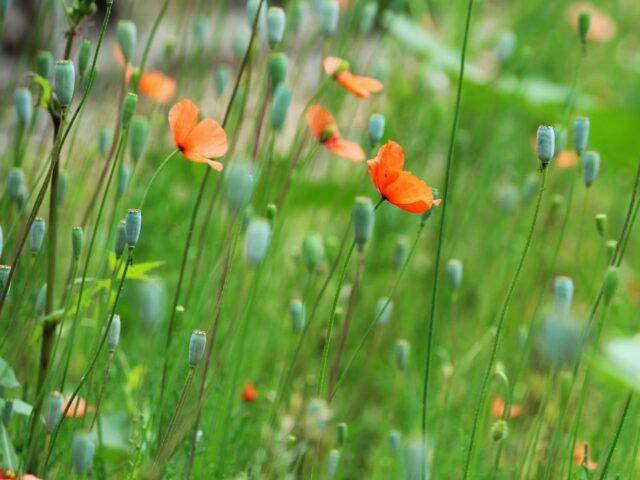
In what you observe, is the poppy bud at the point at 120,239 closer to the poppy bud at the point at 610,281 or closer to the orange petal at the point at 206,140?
the orange petal at the point at 206,140

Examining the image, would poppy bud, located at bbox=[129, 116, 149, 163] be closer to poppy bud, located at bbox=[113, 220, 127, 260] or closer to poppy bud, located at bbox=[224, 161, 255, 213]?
poppy bud, located at bbox=[113, 220, 127, 260]

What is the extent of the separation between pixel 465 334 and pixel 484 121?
0.42 meters

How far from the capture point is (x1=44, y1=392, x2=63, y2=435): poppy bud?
75cm

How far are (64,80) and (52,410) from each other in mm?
250

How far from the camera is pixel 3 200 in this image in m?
1.11

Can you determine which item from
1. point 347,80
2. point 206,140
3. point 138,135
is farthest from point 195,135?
point 347,80

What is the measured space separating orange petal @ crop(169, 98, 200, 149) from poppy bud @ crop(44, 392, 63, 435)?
0.23 meters

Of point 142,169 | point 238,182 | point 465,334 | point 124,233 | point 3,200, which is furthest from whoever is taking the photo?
point 465,334

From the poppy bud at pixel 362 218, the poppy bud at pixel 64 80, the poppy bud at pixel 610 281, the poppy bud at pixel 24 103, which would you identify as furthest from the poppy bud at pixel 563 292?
the poppy bud at pixel 24 103

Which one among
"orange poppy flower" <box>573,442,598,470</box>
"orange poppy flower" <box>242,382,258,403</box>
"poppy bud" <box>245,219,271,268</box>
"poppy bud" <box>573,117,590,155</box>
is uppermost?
"poppy bud" <box>573,117,590,155</box>

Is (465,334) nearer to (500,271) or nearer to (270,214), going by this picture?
(500,271)

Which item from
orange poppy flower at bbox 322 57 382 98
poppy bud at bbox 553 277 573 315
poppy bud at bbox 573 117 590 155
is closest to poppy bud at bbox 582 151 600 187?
poppy bud at bbox 573 117 590 155

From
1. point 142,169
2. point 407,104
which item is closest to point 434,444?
point 142,169

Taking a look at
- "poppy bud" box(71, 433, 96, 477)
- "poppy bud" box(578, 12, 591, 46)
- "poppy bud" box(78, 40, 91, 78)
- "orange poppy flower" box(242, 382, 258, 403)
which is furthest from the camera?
"orange poppy flower" box(242, 382, 258, 403)
